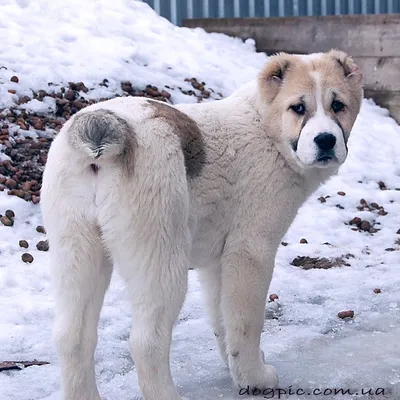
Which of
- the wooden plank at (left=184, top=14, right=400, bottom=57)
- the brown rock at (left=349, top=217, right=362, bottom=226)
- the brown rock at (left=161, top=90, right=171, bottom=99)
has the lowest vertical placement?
the brown rock at (left=349, top=217, right=362, bottom=226)

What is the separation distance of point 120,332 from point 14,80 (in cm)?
375

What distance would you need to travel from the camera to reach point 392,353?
4.48 meters

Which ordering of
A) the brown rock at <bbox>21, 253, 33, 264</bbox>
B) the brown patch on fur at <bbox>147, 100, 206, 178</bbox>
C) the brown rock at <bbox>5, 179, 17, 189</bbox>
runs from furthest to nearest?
1. the brown rock at <bbox>5, 179, 17, 189</bbox>
2. the brown rock at <bbox>21, 253, 33, 264</bbox>
3. the brown patch on fur at <bbox>147, 100, 206, 178</bbox>

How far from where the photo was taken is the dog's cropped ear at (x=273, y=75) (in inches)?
165

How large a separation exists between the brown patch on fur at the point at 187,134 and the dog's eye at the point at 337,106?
667mm

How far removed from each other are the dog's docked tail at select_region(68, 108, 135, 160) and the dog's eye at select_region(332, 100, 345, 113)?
3.65 feet

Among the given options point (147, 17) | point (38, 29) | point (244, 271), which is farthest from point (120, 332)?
point (147, 17)

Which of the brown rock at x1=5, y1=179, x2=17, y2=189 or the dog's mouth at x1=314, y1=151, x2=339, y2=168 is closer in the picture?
the dog's mouth at x1=314, y1=151, x2=339, y2=168

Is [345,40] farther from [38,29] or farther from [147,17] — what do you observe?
[38,29]

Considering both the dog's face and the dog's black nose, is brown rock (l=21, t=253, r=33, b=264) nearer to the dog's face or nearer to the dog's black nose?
the dog's face

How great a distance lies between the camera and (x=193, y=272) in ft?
20.2

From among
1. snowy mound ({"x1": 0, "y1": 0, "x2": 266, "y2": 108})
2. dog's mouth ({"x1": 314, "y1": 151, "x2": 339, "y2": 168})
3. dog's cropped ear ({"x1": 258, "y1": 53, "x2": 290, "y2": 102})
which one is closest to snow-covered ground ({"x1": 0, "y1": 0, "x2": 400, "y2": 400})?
snowy mound ({"x1": 0, "y1": 0, "x2": 266, "y2": 108})

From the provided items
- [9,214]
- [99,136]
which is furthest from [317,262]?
[99,136]

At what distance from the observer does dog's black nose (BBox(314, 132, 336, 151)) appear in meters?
3.89
